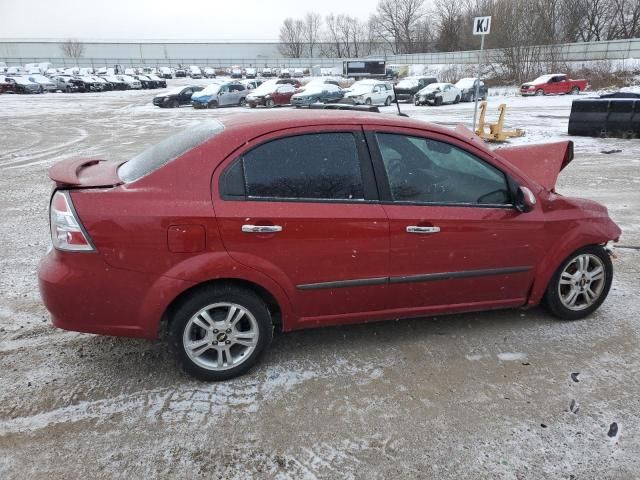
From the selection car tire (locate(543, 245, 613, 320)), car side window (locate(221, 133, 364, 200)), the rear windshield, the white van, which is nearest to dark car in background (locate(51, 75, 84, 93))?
the white van

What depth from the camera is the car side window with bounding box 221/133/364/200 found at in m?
2.92

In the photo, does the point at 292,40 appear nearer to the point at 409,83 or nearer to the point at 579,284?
the point at 409,83

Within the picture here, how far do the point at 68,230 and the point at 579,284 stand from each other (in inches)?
143

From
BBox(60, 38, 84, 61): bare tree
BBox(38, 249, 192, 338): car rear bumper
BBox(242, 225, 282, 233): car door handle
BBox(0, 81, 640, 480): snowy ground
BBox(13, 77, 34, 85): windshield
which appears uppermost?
BBox(60, 38, 84, 61): bare tree

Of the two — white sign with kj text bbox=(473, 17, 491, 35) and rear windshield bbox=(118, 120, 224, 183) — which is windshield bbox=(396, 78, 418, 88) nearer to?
white sign with kj text bbox=(473, 17, 491, 35)

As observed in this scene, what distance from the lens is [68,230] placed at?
2.73 m

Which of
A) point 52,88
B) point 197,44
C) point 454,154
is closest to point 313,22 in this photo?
point 197,44

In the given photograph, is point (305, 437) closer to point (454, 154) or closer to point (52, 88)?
point (454, 154)

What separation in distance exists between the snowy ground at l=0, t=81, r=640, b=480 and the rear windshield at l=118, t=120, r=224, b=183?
1.26 meters

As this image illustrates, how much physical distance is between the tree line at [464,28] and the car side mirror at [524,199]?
156 feet

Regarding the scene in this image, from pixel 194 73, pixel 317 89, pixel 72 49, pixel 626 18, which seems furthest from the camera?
pixel 72 49

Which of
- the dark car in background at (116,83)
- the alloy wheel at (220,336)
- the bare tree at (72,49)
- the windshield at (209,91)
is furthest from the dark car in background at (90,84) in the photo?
the bare tree at (72,49)

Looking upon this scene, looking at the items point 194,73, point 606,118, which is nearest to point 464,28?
point 194,73

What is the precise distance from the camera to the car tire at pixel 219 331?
115 inches
